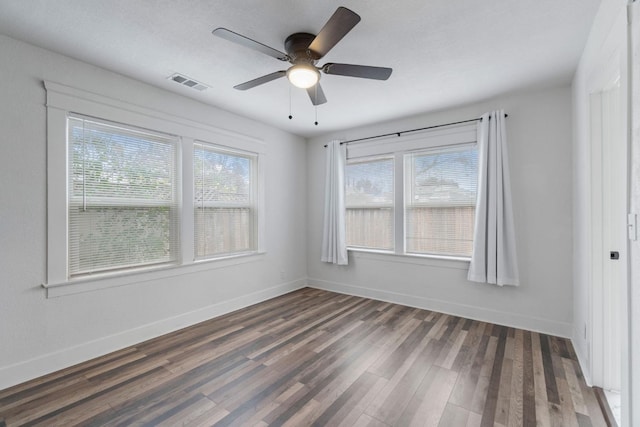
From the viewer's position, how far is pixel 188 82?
2881 mm

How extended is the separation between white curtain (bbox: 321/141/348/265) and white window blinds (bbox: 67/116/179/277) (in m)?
2.22

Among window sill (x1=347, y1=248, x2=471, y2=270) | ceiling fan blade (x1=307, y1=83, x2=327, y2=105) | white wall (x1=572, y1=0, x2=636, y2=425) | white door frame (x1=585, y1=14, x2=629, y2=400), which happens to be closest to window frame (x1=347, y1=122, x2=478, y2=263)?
window sill (x1=347, y1=248, x2=471, y2=270)

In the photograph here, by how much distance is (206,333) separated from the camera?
3066 mm

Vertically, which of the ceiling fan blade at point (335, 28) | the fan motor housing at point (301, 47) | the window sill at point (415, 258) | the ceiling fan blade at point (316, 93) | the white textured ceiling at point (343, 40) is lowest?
the window sill at point (415, 258)

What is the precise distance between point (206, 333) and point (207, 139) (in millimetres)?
2245

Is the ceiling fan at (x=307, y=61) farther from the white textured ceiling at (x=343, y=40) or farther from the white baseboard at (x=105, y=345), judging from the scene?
the white baseboard at (x=105, y=345)

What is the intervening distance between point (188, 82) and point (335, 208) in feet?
8.45

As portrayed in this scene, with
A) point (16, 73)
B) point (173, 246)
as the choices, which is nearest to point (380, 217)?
point (173, 246)

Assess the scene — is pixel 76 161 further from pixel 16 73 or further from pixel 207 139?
pixel 207 139

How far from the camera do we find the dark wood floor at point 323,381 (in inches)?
71.2

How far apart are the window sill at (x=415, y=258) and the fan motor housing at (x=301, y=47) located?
A: 284 centimetres

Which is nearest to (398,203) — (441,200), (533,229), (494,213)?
(441,200)

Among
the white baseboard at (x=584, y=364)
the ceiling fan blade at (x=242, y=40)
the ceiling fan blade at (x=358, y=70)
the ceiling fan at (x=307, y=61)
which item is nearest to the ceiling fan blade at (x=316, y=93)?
the ceiling fan at (x=307, y=61)

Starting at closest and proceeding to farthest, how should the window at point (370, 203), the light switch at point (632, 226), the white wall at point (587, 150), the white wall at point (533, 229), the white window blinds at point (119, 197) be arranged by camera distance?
the light switch at point (632, 226), the white wall at point (587, 150), the white window blinds at point (119, 197), the white wall at point (533, 229), the window at point (370, 203)
